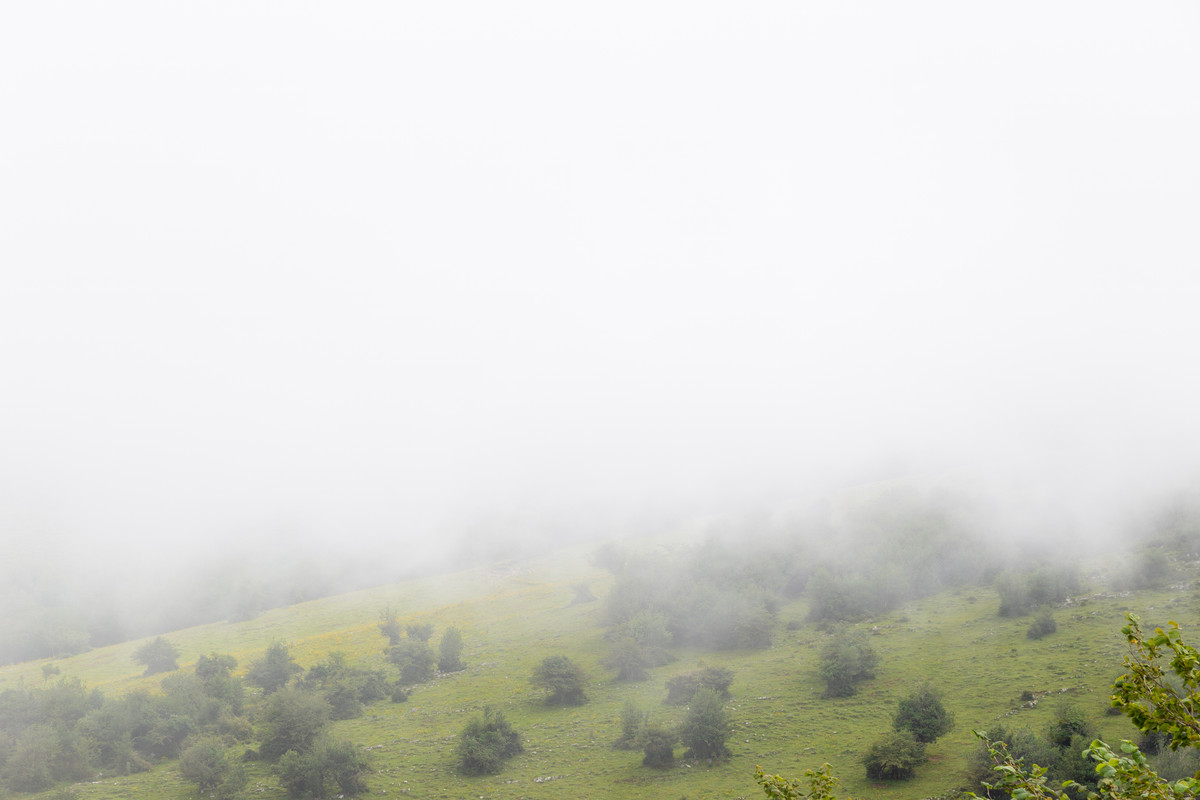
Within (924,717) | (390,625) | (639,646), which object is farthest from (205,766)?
(924,717)

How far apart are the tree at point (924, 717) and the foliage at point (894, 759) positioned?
1053mm

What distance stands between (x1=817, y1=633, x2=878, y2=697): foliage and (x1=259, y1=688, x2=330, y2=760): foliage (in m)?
39.3

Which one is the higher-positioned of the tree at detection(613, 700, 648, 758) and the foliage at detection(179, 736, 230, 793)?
the foliage at detection(179, 736, 230, 793)

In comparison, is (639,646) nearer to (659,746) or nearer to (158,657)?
(659,746)

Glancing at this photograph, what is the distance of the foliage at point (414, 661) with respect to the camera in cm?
6041

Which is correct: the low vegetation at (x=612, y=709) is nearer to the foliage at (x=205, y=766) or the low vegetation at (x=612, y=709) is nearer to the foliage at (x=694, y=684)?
the foliage at (x=205, y=766)

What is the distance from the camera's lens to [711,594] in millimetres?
66000

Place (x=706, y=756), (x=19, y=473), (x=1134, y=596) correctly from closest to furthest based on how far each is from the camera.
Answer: (x=706, y=756) → (x=1134, y=596) → (x=19, y=473)

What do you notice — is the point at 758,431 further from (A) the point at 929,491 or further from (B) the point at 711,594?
(B) the point at 711,594

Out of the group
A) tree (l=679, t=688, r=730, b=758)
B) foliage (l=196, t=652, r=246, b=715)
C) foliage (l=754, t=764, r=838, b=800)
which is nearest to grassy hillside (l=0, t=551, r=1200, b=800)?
tree (l=679, t=688, r=730, b=758)

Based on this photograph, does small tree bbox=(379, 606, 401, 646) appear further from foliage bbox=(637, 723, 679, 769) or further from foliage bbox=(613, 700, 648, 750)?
foliage bbox=(637, 723, 679, 769)

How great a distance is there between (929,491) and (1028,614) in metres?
43.8

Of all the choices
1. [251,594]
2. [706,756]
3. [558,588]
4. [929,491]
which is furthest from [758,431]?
[706,756]

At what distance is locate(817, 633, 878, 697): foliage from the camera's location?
4675 centimetres
